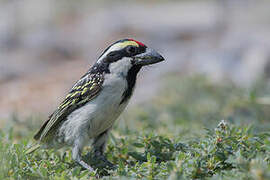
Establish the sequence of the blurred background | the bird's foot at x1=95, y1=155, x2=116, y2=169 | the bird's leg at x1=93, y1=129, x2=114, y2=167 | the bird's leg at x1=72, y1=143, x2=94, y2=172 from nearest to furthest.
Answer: the bird's foot at x1=95, y1=155, x2=116, y2=169 < the bird's leg at x1=72, y1=143, x2=94, y2=172 < the bird's leg at x1=93, y1=129, x2=114, y2=167 < the blurred background

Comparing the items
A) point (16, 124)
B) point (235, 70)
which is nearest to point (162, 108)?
point (16, 124)

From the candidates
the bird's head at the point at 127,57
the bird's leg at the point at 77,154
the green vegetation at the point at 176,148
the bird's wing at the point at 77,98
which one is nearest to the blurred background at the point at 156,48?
the green vegetation at the point at 176,148

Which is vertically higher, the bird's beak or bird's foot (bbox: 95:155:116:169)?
the bird's beak

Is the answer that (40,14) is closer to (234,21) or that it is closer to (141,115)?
(234,21)

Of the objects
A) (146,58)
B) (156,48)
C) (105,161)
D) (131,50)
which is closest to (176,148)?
(105,161)

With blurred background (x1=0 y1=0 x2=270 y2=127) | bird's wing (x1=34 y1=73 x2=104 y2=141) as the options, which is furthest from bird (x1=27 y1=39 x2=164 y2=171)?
blurred background (x1=0 y1=0 x2=270 y2=127)

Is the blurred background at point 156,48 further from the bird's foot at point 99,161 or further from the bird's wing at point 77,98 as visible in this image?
the bird's foot at point 99,161

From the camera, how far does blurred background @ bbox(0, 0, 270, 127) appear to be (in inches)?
320

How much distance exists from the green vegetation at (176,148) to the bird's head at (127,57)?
69cm

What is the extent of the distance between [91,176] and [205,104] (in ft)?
13.6

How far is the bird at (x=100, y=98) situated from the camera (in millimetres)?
4203

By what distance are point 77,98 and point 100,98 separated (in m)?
0.29

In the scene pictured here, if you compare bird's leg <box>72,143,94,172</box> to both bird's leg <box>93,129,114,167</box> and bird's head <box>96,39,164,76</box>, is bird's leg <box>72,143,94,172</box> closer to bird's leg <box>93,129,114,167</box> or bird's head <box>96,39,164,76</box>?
bird's leg <box>93,129,114,167</box>

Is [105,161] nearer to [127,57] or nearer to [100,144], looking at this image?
[100,144]
